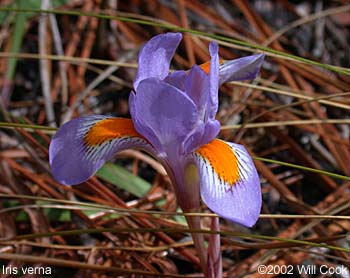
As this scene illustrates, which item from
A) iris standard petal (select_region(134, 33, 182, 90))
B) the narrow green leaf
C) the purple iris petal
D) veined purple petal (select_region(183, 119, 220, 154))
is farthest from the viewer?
the narrow green leaf

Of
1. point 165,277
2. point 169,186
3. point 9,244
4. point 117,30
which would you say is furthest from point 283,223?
point 117,30

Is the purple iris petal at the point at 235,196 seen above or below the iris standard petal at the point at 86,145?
below

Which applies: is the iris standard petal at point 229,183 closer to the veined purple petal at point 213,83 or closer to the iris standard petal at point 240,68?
the veined purple petal at point 213,83

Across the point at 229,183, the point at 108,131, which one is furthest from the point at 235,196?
the point at 108,131

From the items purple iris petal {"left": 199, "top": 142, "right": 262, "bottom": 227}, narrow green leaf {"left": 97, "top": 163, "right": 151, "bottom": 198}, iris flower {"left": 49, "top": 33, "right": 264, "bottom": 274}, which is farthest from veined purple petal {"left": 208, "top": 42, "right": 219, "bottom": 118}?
narrow green leaf {"left": 97, "top": 163, "right": 151, "bottom": 198}

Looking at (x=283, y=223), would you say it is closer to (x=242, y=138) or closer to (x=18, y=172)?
(x=242, y=138)

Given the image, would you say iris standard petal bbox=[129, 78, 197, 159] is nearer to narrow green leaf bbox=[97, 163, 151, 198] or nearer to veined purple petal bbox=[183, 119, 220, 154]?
veined purple petal bbox=[183, 119, 220, 154]

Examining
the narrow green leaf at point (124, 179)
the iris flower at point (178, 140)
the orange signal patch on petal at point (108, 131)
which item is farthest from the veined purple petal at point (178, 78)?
the narrow green leaf at point (124, 179)
